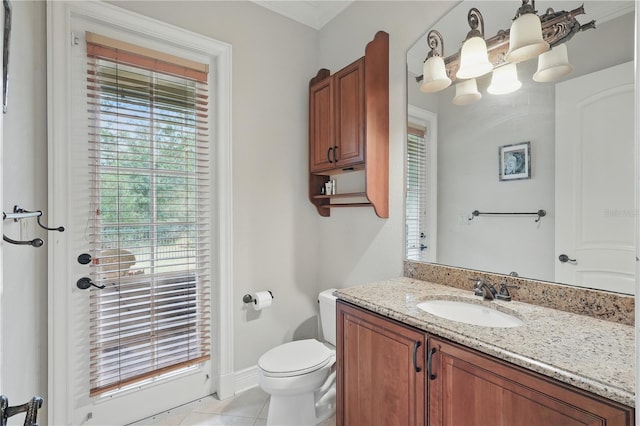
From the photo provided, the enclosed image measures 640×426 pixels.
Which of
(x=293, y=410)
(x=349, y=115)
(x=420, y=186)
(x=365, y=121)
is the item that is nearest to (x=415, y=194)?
(x=420, y=186)

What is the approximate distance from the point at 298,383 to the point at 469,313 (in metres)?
0.92

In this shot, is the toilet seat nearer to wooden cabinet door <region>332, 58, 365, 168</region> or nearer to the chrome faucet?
the chrome faucet

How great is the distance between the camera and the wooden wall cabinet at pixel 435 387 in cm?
80

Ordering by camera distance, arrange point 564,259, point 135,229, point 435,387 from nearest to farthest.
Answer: point 435,387 → point 564,259 → point 135,229

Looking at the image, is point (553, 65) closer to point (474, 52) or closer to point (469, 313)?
point (474, 52)

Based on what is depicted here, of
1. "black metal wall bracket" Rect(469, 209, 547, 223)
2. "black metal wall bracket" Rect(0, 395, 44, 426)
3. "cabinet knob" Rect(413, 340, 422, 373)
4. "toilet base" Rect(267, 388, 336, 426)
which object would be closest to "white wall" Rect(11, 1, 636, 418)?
"black metal wall bracket" Rect(469, 209, 547, 223)

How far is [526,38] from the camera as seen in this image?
4.22 feet

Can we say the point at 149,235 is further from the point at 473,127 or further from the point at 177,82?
the point at 473,127

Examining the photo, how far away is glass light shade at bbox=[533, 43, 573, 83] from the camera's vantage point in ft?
4.08

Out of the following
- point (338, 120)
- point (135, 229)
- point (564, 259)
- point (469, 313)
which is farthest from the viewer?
point (338, 120)

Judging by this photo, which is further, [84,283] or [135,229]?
[135,229]

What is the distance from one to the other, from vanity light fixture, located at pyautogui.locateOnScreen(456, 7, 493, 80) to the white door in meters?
0.34

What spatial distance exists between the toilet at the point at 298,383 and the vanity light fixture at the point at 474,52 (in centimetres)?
165

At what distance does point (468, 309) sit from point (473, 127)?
870 mm
